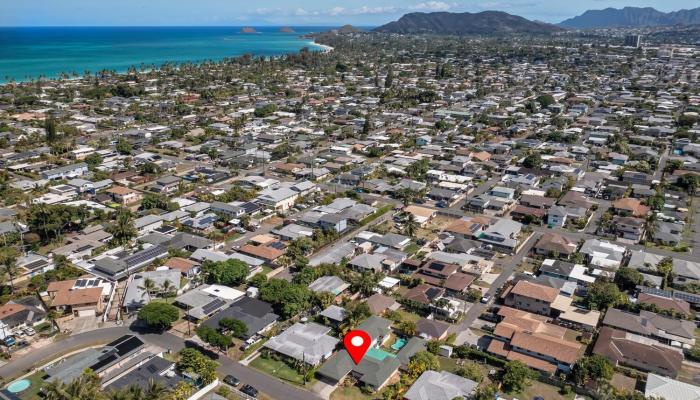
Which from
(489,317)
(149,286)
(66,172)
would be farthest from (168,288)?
(66,172)

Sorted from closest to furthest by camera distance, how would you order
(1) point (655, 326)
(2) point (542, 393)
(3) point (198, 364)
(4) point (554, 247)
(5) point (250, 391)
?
(5) point (250, 391) < (2) point (542, 393) < (3) point (198, 364) < (1) point (655, 326) < (4) point (554, 247)

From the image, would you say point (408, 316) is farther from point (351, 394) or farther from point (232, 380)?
point (232, 380)

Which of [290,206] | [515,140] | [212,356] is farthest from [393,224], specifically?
[515,140]

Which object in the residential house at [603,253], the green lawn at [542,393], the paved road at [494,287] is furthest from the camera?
the residential house at [603,253]

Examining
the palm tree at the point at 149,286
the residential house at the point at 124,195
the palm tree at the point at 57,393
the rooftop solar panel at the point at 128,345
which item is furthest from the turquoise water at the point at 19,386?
the residential house at the point at 124,195

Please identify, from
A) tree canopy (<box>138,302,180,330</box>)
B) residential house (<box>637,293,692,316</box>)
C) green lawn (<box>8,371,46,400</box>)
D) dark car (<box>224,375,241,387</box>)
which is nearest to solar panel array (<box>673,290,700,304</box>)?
residential house (<box>637,293,692,316</box>)

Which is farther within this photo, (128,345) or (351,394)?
(128,345)

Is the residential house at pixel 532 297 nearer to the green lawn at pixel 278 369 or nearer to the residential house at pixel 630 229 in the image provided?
the residential house at pixel 630 229
